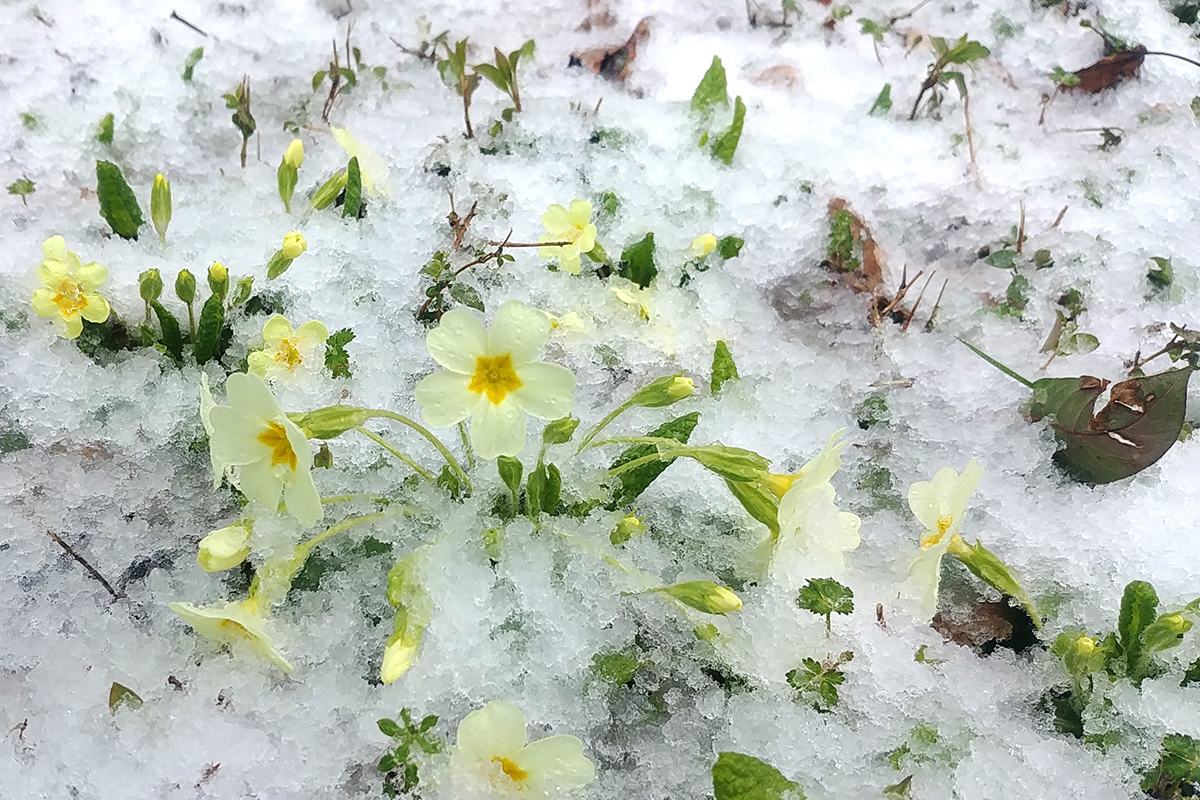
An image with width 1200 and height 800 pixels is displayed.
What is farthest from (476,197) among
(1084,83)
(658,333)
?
(1084,83)

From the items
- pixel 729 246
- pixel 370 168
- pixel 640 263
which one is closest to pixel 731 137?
pixel 729 246

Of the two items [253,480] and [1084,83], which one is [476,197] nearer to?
[253,480]

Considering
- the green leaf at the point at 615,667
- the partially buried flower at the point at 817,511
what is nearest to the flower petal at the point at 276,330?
the green leaf at the point at 615,667

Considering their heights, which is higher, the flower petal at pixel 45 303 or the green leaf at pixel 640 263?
the flower petal at pixel 45 303

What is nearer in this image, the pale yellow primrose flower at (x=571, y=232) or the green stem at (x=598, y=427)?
the green stem at (x=598, y=427)

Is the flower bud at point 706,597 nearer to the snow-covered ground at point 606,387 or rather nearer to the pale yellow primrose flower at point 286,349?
the snow-covered ground at point 606,387
